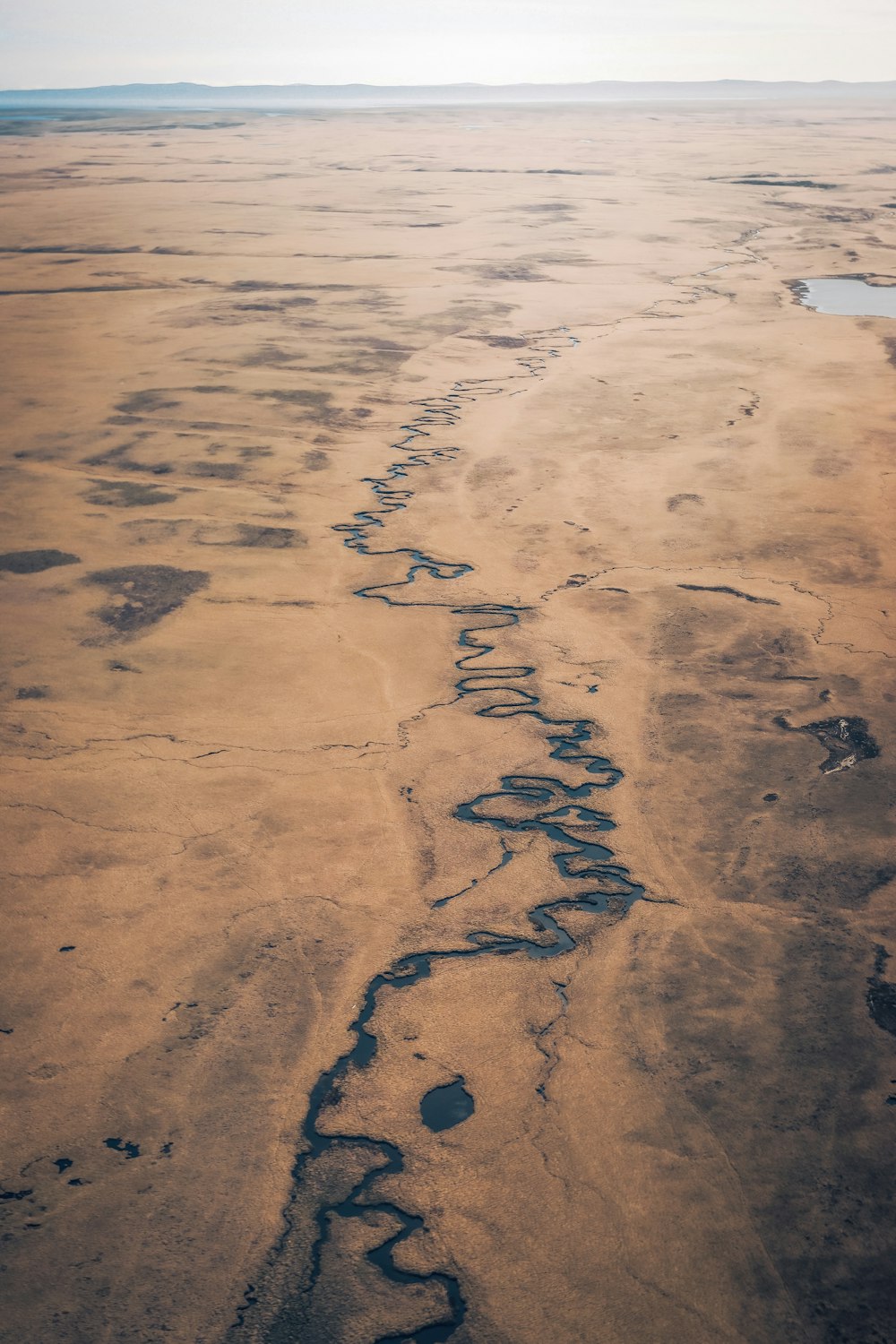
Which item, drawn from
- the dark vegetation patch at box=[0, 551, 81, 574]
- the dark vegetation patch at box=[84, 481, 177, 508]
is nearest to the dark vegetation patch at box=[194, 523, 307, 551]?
the dark vegetation patch at box=[84, 481, 177, 508]

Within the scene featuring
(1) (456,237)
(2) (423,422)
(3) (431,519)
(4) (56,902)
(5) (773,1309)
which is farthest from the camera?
(1) (456,237)

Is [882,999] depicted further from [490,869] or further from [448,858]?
[448,858]

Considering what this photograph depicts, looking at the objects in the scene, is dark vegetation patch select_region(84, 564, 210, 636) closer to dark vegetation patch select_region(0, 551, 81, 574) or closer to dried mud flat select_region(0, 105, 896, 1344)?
dried mud flat select_region(0, 105, 896, 1344)

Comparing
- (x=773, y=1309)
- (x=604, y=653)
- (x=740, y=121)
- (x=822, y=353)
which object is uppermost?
(x=740, y=121)

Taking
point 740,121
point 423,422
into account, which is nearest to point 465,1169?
point 423,422

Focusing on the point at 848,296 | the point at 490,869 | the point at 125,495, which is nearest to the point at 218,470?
the point at 125,495

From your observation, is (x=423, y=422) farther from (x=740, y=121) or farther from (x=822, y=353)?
(x=740, y=121)
